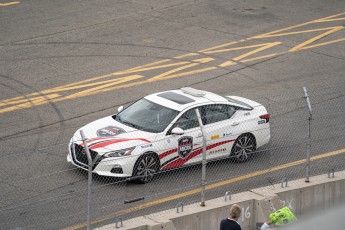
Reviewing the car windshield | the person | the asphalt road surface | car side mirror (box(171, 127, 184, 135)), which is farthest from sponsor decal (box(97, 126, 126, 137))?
the person

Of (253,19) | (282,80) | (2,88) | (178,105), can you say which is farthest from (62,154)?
(253,19)

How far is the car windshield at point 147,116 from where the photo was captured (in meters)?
15.3

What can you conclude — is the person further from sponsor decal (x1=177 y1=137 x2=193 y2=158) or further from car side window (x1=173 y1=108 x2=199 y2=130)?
car side window (x1=173 y1=108 x2=199 y2=130)

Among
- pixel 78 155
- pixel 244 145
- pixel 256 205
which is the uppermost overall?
pixel 78 155

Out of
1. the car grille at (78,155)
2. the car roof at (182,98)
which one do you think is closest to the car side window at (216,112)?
the car roof at (182,98)

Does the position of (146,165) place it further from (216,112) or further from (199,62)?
(199,62)

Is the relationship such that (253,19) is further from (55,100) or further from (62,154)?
(62,154)

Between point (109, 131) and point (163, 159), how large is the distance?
1.30 meters

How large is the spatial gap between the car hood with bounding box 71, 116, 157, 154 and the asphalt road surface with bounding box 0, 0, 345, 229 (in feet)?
1.91

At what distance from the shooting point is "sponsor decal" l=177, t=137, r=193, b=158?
14805 mm

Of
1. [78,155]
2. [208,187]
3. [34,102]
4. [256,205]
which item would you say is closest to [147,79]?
[34,102]

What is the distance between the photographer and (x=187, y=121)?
15.3 m

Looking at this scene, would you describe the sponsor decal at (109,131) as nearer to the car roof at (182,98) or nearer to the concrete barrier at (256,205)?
the car roof at (182,98)

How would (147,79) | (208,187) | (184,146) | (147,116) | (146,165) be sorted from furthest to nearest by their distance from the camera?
(147,79), (147,116), (184,146), (146,165), (208,187)
